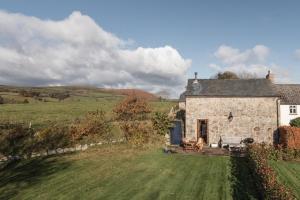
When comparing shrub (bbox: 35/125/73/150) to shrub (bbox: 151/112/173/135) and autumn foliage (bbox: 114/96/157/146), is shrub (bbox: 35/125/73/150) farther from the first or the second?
shrub (bbox: 151/112/173/135)

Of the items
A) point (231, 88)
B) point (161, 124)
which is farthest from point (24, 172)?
point (231, 88)

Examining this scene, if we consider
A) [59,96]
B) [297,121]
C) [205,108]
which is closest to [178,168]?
[205,108]

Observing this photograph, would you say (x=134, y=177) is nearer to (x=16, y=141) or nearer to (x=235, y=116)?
(x=16, y=141)

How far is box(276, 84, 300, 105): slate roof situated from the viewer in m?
35.3

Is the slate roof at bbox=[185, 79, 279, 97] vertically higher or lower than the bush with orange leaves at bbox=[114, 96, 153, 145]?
higher

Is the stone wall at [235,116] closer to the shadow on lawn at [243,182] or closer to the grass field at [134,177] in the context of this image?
the grass field at [134,177]

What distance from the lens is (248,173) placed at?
20172 mm

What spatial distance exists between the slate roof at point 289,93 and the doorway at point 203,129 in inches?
404

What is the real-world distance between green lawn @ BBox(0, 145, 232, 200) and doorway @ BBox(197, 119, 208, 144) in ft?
20.8

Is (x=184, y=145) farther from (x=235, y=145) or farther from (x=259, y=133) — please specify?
(x=259, y=133)

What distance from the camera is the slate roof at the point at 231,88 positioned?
31.0m

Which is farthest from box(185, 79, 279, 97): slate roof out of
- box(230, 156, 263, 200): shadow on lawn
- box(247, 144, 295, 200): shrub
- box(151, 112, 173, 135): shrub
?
box(230, 156, 263, 200): shadow on lawn

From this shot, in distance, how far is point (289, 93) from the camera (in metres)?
36.7

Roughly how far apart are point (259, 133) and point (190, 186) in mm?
15491
